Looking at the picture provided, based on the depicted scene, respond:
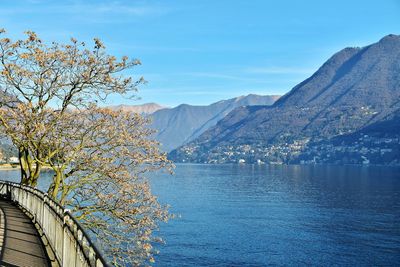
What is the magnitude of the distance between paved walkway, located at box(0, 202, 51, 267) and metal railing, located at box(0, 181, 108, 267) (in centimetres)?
31

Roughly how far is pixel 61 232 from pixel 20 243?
3.00 metres

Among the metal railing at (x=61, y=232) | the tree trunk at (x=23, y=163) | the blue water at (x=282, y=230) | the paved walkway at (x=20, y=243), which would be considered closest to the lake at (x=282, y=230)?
the blue water at (x=282, y=230)

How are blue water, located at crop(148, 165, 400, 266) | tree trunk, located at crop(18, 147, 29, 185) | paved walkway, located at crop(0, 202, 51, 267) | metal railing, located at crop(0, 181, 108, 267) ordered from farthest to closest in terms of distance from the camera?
blue water, located at crop(148, 165, 400, 266), tree trunk, located at crop(18, 147, 29, 185), paved walkway, located at crop(0, 202, 51, 267), metal railing, located at crop(0, 181, 108, 267)

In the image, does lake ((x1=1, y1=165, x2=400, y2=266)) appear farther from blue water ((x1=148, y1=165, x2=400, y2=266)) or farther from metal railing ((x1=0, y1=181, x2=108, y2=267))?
metal railing ((x1=0, y1=181, x2=108, y2=267))

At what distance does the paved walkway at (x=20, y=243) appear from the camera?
11414mm

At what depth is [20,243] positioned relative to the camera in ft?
44.4

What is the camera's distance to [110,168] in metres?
20.0

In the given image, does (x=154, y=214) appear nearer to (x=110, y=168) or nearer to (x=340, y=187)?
(x=110, y=168)

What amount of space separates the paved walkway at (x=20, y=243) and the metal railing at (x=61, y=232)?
1.01 feet

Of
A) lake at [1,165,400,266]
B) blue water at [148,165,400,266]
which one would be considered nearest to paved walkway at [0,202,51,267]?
lake at [1,165,400,266]

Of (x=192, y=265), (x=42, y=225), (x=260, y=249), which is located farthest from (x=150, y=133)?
(x=260, y=249)

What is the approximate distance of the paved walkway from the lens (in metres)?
11.4

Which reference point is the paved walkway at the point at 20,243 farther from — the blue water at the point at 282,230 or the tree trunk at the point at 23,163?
the blue water at the point at 282,230

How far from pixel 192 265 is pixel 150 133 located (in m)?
34.1
